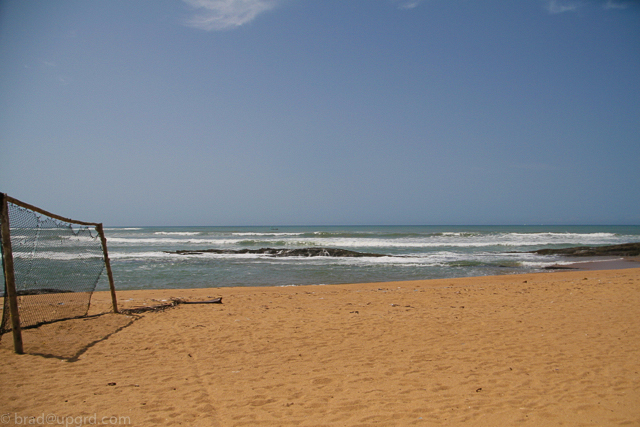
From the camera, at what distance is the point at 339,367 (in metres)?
4.91

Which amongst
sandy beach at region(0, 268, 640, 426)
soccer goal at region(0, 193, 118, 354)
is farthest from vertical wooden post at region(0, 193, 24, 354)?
sandy beach at region(0, 268, 640, 426)

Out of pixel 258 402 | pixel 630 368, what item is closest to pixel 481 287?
pixel 630 368

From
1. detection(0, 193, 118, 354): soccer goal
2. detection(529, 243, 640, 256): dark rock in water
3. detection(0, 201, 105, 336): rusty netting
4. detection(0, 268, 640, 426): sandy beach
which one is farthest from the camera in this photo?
detection(529, 243, 640, 256): dark rock in water

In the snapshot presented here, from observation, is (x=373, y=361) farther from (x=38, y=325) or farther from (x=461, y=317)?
(x=38, y=325)

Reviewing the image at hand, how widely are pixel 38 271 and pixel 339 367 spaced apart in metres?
9.48

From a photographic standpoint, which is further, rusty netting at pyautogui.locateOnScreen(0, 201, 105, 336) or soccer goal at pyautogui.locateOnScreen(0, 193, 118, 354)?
rusty netting at pyautogui.locateOnScreen(0, 201, 105, 336)

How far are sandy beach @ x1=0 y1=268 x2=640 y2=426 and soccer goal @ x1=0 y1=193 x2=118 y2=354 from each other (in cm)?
50

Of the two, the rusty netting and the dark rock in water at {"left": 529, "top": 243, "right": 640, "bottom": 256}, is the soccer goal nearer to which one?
Answer: the rusty netting

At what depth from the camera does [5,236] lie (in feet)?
17.9

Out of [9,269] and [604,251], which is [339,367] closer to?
[9,269]

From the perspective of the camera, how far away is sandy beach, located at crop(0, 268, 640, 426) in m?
3.66

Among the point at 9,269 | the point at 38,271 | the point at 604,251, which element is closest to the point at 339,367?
the point at 9,269

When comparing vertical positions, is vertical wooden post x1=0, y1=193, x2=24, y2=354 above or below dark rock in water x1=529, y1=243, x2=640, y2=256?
above

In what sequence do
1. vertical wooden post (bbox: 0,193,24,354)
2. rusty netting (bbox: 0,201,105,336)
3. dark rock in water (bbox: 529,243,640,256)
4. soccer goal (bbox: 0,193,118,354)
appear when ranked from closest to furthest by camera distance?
1. vertical wooden post (bbox: 0,193,24,354)
2. soccer goal (bbox: 0,193,118,354)
3. rusty netting (bbox: 0,201,105,336)
4. dark rock in water (bbox: 529,243,640,256)
